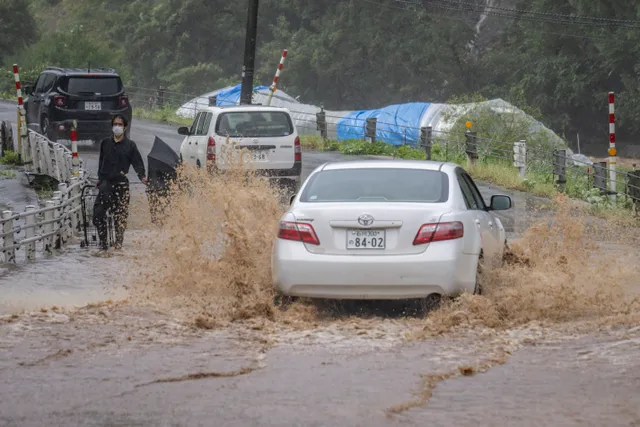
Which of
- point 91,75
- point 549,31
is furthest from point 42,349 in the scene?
point 549,31

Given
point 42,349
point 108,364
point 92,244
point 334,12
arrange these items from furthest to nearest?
1. point 334,12
2. point 92,244
3. point 42,349
4. point 108,364

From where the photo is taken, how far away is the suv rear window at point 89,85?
2809 cm

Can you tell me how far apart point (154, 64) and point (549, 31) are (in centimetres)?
2529

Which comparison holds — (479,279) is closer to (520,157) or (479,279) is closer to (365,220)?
(365,220)

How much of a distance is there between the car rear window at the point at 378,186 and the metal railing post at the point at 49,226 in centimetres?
527

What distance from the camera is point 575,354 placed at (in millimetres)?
8117

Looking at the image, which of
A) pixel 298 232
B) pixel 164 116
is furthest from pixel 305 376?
pixel 164 116

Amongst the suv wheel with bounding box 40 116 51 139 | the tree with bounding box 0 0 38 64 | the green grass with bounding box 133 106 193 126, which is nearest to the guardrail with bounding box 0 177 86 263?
the suv wheel with bounding box 40 116 51 139

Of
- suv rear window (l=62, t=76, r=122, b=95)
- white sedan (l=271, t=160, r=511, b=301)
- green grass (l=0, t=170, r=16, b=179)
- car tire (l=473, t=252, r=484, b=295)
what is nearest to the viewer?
white sedan (l=271, t=160, r=511, b=301)

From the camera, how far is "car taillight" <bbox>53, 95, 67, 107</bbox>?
2792 centimetres

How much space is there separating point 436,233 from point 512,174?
647 inches

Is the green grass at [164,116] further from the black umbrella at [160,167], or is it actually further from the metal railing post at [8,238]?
the metal railing post at [8,238]

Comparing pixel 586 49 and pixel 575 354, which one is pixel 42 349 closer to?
pixel 575 354

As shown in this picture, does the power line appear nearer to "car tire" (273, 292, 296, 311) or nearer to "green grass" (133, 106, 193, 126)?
"green grass" (133, 106, 193, 126)
